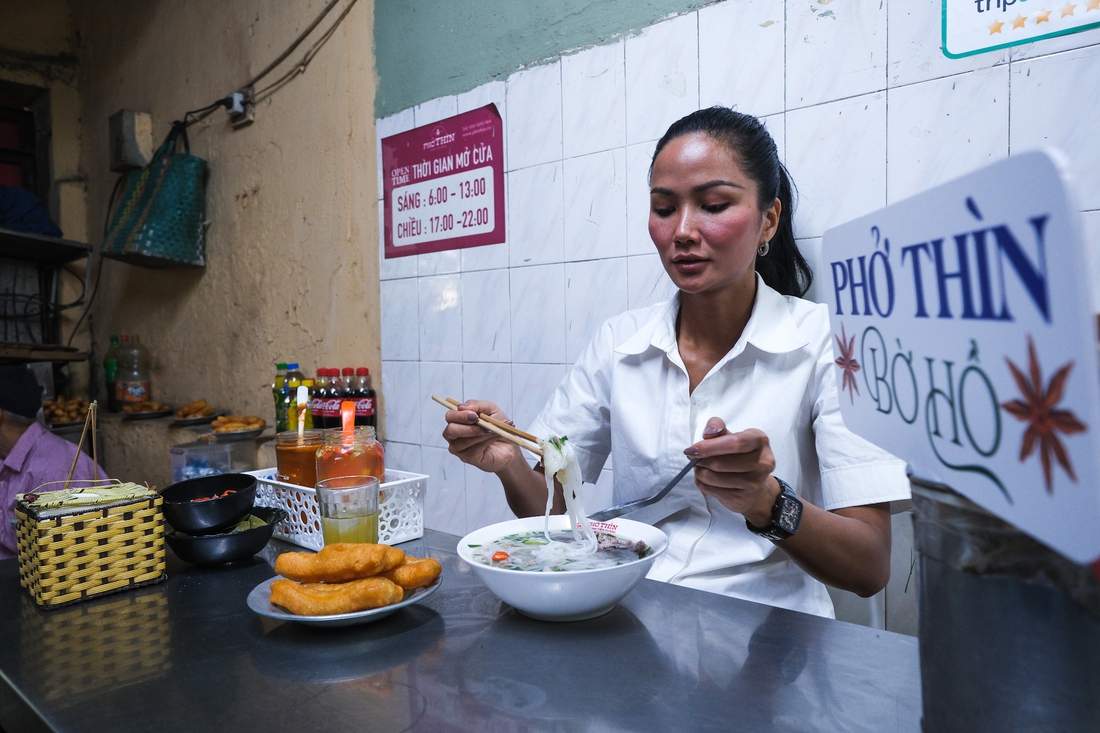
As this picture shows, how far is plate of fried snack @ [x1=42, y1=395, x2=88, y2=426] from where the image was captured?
3752 millimetres

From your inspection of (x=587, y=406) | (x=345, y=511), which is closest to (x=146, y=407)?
(x=587, y=406)

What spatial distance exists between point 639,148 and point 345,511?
4.58 feet

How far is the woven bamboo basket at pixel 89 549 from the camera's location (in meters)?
1.10

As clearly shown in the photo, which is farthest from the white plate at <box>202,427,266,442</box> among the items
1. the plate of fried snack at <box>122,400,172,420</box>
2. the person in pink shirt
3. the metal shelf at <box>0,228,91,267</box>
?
the metal shelf at <box>0,228,91,267</box>

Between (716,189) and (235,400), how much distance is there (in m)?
2.99

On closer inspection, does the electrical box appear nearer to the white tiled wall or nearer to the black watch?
the white tiled wall

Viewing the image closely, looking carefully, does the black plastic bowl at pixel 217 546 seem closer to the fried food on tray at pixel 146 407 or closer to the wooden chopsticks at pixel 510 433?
the wooden chopsticks at pixel 510 433

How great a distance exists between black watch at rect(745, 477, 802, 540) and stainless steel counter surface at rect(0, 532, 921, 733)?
126mm

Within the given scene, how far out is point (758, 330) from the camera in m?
1.45

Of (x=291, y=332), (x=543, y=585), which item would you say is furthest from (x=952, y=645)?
(x=291, y=332)

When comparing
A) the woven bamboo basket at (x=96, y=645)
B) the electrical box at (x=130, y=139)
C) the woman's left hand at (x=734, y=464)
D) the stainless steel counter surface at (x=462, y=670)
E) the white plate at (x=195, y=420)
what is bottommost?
the woven bamboo basket at (x=96, y=645)

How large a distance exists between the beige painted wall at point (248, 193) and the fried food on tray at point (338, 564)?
1.96m

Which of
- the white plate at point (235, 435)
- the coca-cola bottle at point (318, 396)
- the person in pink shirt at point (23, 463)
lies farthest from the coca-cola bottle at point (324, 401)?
the person in pink shirt at point (23, 463)

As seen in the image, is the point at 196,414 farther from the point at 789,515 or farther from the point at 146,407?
the point at 789,515
